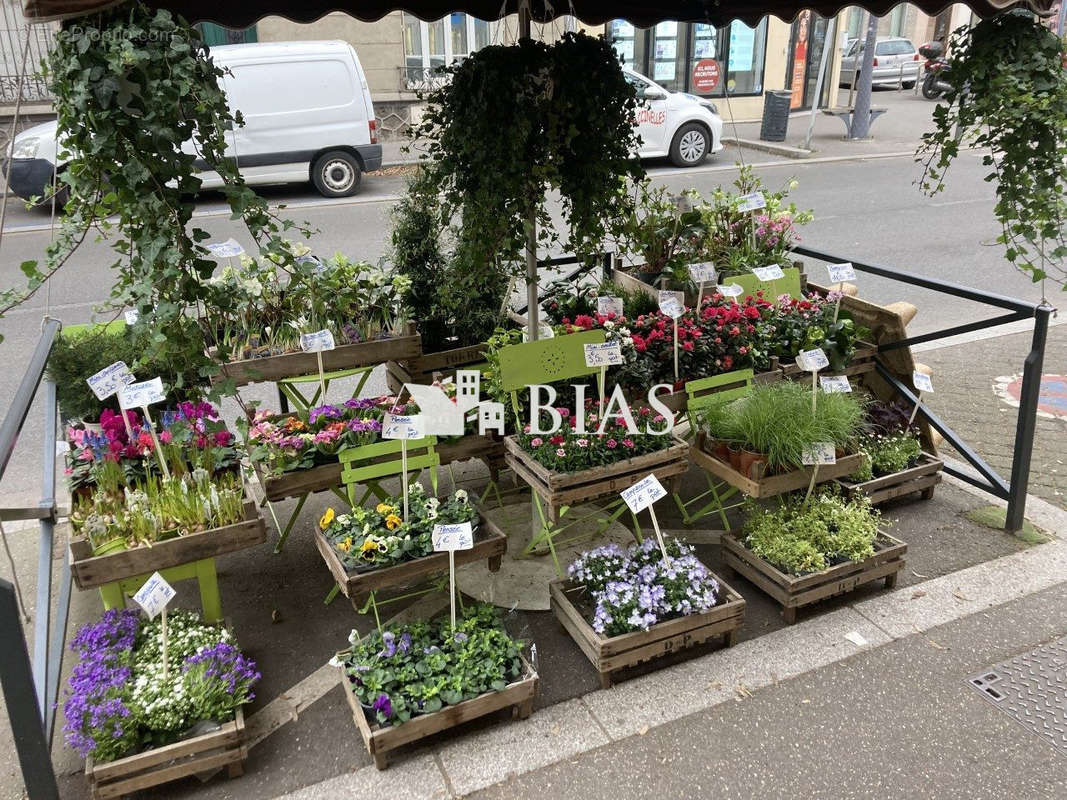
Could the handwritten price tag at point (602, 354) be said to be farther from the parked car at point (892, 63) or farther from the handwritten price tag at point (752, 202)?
the parked car at point (892, 63)

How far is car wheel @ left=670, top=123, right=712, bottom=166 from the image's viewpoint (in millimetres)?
13680

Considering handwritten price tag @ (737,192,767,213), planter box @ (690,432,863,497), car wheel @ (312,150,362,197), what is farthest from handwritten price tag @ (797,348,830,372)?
car wheel @ (312,150,362,197)

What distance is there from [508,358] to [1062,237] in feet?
7.96

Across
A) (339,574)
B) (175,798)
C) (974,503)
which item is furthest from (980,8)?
(175,798)

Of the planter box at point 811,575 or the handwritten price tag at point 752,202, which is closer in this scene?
the planter box at point 811,575

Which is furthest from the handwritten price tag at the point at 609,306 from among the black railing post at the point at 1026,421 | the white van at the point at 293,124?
the white van at the point at 293,124

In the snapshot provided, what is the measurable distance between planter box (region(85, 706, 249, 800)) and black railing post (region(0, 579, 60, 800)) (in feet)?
0.41

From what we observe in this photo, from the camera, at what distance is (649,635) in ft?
9.93

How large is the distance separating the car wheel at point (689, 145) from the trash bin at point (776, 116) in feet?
8.34

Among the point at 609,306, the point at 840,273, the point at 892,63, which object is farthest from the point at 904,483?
the point at 892,63

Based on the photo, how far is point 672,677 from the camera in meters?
3.09

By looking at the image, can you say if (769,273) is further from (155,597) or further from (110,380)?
(155,597)

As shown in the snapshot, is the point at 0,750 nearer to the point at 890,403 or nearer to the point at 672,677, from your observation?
the point at 672,677

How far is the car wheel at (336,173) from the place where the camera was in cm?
1166
